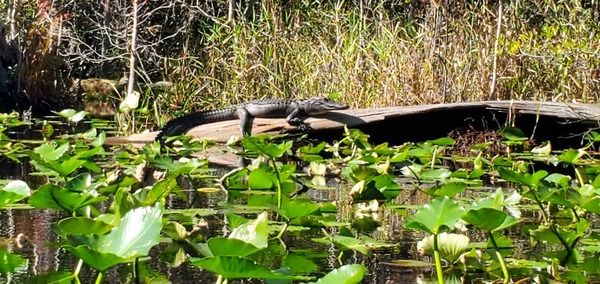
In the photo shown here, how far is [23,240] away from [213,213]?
0.88 metres

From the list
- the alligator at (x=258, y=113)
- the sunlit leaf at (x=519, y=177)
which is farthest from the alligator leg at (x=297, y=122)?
the sunlit leaf at (x=519, y=177)

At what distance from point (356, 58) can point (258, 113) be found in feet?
4.48

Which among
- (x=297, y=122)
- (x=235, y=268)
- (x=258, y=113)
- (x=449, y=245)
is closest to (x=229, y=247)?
(x=235, y=268)

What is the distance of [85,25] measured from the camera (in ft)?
44.5

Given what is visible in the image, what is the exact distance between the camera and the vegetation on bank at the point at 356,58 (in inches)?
325

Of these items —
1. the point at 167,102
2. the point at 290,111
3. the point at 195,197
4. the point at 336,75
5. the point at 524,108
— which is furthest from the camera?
the point at 167,102

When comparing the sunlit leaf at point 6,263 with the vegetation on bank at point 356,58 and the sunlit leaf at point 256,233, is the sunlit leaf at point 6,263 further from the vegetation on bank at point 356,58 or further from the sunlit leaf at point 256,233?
the vegetation on bank at point 356,58

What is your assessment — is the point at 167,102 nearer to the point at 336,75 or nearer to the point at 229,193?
the point at 336,75

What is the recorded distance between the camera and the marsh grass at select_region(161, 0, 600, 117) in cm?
819

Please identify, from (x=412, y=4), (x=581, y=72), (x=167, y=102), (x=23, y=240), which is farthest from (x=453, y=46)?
(x=23, y=240)

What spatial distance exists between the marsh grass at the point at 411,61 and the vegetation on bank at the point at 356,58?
0.01 meters

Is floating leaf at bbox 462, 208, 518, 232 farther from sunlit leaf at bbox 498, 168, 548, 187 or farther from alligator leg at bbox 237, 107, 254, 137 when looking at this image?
alligator leg at bbox 237, 107, 254, 137

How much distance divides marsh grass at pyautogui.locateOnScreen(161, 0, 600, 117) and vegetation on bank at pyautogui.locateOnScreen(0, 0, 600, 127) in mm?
11

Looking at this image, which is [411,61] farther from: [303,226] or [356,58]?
[303,226]
